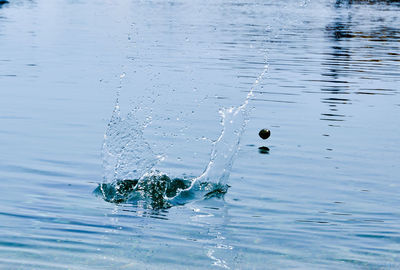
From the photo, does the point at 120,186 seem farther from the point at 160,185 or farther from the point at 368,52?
the point at 368,52

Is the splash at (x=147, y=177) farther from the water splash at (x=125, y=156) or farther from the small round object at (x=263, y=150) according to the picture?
the small round object at (x=263, y=150)

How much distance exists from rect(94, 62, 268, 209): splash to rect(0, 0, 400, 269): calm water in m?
0.09

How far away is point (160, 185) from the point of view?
45.6 feet

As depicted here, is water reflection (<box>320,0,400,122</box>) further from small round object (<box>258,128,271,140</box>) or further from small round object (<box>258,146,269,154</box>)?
small round object (<box>258,146,269,154</box>)

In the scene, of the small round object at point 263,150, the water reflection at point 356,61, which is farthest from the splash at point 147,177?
the water reflection at point 356,61

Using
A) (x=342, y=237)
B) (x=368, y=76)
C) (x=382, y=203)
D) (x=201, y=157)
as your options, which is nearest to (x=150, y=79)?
(x=368, y=76)

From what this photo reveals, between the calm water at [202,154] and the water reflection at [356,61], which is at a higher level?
the calm water at [202,154]

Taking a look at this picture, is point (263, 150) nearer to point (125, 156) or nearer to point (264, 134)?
point (264, 134)

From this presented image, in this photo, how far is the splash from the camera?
13305 mm

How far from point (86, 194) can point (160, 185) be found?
138 cm

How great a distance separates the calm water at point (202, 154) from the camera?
415 inches

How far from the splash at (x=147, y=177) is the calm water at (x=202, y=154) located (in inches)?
3.7

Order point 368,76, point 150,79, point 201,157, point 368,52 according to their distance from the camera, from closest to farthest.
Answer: point 201,157 → point 150,79 → point 368,76 → point 368,52

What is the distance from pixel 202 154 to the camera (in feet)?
55.5
